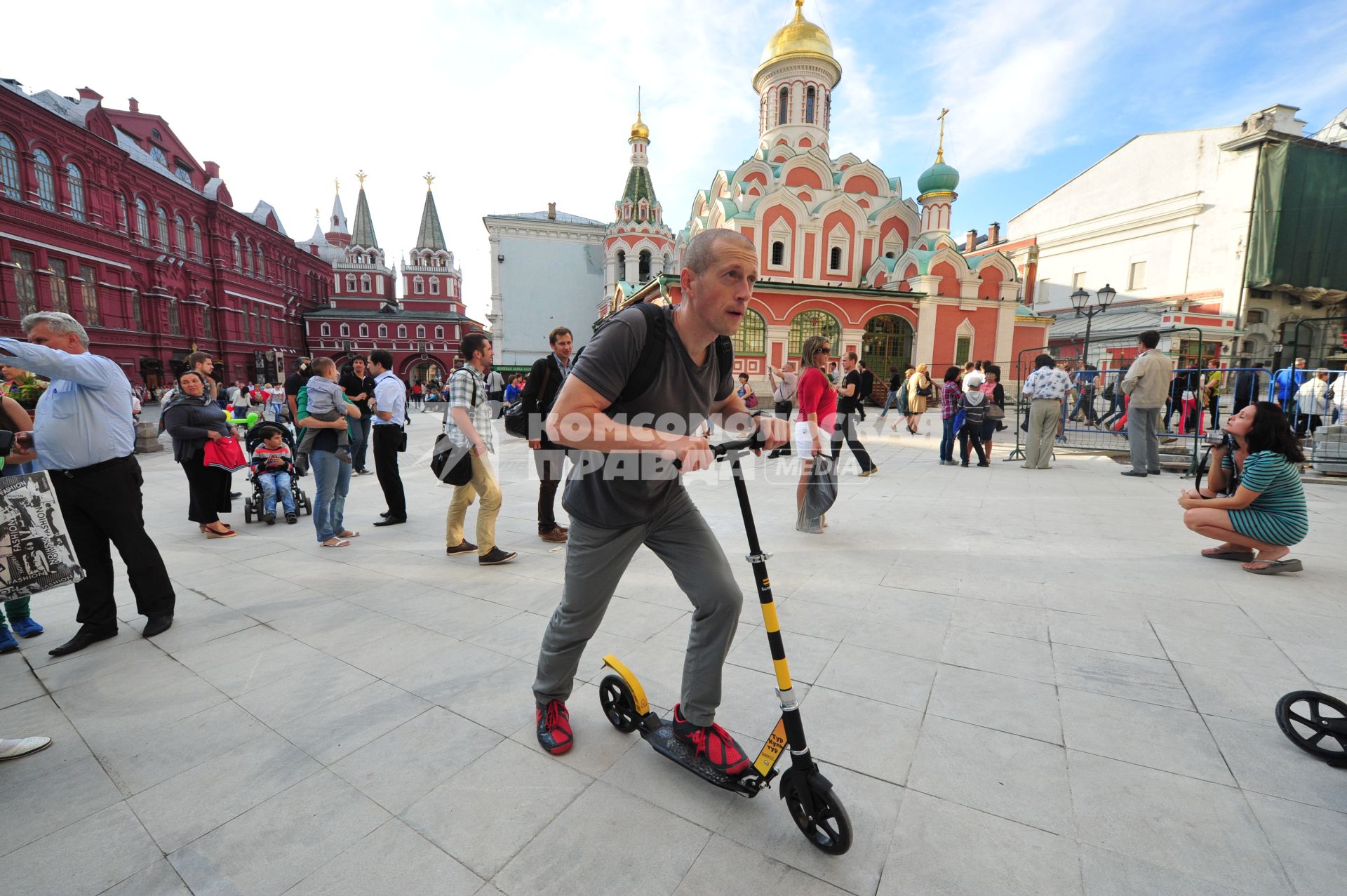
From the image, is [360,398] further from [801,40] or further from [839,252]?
[801,40]

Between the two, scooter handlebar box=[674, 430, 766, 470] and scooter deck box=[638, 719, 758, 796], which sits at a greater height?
scooter handlebar box=[674, 430, 766, 470]

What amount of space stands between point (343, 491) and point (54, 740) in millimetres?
3172

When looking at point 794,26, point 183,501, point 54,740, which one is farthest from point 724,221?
point 54,740

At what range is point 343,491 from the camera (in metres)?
5.39

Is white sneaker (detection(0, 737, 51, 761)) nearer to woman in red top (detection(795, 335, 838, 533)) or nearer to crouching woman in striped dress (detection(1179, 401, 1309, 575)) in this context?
woman in red top (detection(795, 335, 838, 533))

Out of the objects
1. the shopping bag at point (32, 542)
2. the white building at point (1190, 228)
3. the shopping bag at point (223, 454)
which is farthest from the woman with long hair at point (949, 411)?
the white building at point (1190, 228)

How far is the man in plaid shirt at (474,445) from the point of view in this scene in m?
4.55

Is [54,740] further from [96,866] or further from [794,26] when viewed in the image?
[794,26]

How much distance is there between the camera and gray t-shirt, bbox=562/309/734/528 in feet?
6.06

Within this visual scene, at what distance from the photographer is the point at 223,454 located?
18.8 ft

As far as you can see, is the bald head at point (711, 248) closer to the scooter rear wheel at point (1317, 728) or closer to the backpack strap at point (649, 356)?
the backpack strap at point (649, 356)

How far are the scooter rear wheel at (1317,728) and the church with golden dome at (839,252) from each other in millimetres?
23508

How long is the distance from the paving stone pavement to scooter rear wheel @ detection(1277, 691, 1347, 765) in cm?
7

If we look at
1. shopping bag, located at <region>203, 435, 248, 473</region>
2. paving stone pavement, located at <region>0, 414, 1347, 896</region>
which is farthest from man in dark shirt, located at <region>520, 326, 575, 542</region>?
shopping bag, located at <region>203, 435, 248, 473</region>
